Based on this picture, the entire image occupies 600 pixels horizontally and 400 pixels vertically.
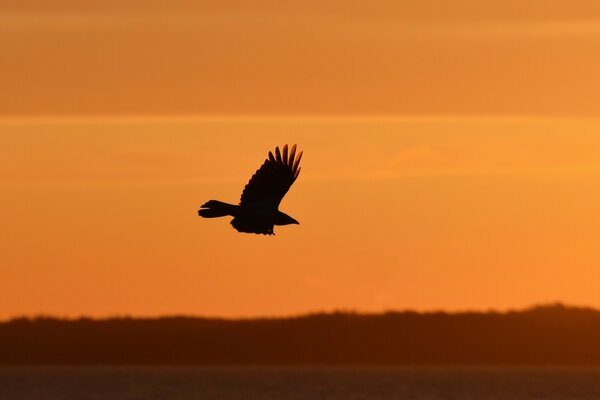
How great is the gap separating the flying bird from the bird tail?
370mm

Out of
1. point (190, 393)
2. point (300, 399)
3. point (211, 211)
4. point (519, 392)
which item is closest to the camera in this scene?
point (211, 211)

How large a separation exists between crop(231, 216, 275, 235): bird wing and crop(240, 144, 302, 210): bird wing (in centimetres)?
47

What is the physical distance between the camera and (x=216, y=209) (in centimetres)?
4672

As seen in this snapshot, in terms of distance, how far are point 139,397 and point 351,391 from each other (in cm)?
2847

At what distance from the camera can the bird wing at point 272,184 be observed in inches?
1881

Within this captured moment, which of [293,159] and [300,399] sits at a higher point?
[300,399]

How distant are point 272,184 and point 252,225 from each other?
4.35 feet

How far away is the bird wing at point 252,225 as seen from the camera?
47.1m

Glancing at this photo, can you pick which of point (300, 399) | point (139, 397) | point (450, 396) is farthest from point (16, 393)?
point (450, 396)

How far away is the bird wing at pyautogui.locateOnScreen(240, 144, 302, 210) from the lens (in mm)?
47781

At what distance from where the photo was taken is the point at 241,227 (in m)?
47.1

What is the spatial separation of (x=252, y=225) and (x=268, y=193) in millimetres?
1084

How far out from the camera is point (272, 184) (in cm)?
4794

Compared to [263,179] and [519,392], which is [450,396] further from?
[263,179]
